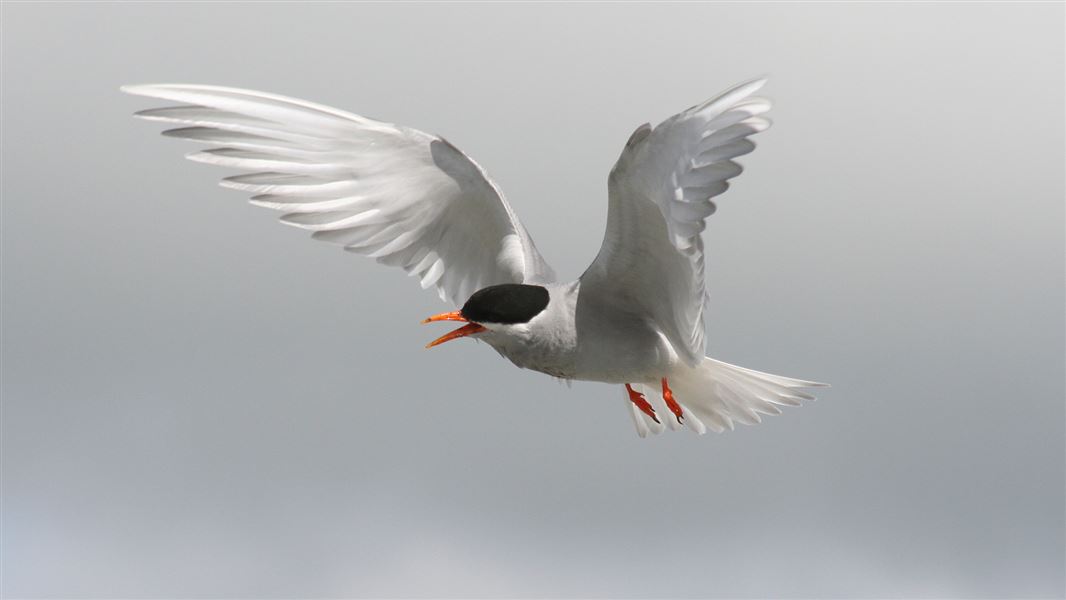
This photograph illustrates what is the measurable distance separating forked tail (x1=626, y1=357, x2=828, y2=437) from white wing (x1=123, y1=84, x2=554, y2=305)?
4.14 feet

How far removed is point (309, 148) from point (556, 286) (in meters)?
1.75

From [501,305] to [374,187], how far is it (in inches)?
66.7

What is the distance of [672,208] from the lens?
247 inches

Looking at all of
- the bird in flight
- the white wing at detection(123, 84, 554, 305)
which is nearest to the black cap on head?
the bird in flight

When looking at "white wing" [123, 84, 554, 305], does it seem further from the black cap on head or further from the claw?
the claw

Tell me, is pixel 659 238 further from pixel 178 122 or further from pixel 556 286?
pixel 178 122

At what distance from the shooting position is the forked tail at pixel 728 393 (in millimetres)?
8602

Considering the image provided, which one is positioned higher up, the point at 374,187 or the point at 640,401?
the point at 374,187

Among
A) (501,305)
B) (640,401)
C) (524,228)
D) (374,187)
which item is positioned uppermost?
(374,187)

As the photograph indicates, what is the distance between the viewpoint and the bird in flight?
20.6 feet

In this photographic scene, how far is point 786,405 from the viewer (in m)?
8.64

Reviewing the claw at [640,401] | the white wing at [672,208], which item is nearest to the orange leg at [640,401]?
the claw at [640,401]

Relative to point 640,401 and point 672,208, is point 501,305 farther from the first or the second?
point 640,401

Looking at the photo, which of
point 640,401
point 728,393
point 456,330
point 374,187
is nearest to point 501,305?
point 456,330
